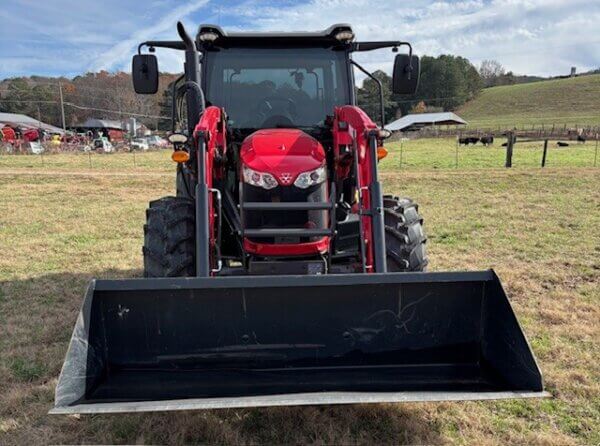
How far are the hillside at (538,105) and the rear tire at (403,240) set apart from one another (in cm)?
6621

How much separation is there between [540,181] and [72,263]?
466 inches

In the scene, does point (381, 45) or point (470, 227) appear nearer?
point (381, 45)

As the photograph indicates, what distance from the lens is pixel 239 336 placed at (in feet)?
9.85

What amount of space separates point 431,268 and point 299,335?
11.4 feet

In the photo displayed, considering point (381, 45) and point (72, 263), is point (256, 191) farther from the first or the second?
point (72, 263)

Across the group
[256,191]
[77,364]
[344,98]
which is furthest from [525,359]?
[344,98]

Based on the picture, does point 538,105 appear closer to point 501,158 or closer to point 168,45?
point 501,158

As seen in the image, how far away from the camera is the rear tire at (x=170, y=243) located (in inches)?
143

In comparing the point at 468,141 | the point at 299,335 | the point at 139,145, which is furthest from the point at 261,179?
the point at 139,145

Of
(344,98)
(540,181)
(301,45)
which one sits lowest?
(540,181)

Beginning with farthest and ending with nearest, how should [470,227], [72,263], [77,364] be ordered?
[470,227], [72,263], [77,364]

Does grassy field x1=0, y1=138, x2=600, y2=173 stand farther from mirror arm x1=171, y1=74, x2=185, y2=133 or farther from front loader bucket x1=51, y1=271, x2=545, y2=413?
front loader bucket x1=51, y1=271, x2=545, y2=413

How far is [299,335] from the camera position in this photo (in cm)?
304

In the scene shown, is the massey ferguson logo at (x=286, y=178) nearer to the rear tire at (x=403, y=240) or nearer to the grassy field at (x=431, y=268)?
the rear tire at (x=403, y=240)
